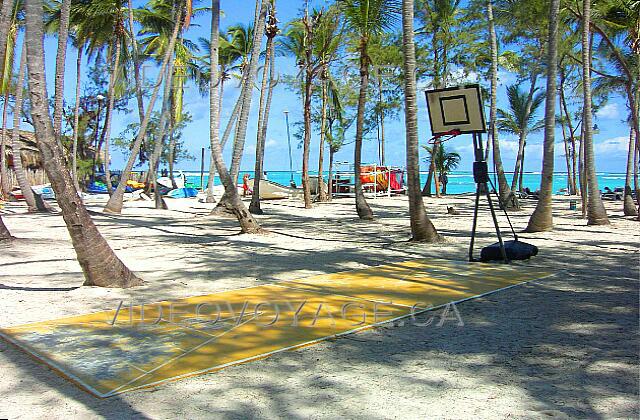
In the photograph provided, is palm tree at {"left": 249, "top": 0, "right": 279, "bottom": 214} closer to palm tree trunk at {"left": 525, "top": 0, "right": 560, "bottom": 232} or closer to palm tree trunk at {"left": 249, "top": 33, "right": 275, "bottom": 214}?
palm tree trunk at {"left": 249, "top": 33, "right": 275, "bottom": 214}

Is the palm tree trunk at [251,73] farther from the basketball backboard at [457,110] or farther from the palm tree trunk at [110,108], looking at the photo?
the palm tree trunk at [110,108]

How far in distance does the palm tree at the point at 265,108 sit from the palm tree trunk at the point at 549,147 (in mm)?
9120

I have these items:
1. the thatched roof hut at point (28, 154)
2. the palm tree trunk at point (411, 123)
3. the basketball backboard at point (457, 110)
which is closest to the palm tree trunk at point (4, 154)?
the thatched roof hut at point (28, 154)

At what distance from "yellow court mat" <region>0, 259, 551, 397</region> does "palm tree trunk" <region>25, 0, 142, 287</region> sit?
873 millimetres

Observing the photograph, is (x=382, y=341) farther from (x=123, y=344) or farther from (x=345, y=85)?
(x=345, y=85)

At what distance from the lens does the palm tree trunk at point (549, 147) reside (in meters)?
12.7

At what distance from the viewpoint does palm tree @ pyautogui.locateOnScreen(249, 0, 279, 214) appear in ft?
62.0

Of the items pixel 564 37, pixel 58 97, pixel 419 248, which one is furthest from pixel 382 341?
pixel 564 37

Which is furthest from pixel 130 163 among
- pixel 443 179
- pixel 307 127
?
pixel 443 179

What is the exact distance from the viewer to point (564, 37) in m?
20.9

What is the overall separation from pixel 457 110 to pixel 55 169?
20.0 feet

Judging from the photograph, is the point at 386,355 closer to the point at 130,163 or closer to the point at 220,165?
the point at 220,165

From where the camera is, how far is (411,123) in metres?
11.0

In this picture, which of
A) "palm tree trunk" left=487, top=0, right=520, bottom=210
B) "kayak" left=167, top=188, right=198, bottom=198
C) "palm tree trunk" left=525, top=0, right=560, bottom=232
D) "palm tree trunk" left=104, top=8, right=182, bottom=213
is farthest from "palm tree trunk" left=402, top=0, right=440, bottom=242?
"kayak" left=167, top=188, right=198, bottom=198
